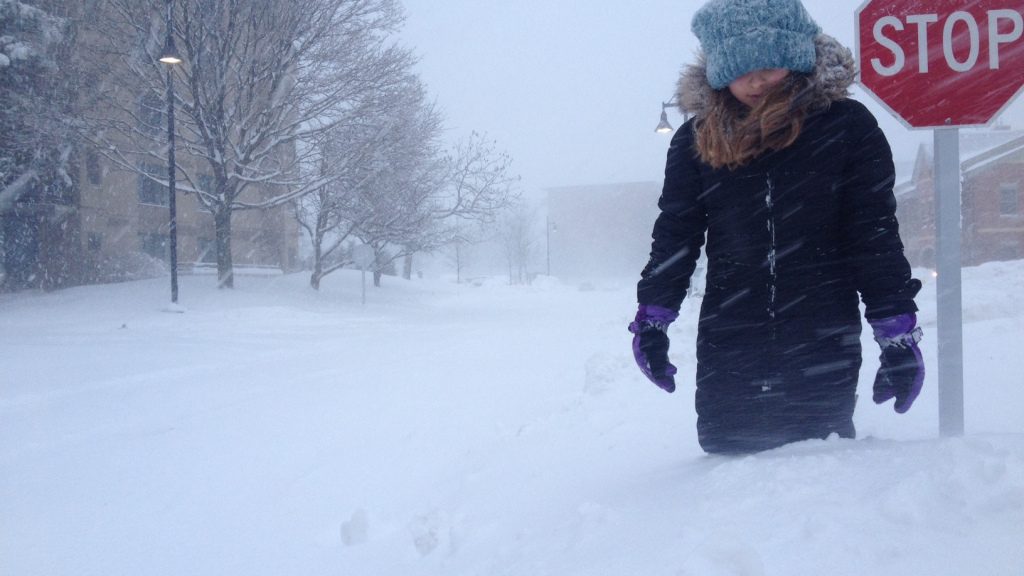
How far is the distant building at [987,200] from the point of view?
67.7ft

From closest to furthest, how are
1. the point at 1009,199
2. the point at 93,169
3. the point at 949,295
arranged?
the point at 949,295, the point at 1009,199, the point at 93,169

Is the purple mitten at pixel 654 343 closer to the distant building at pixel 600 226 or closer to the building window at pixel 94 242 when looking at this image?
the building window at pixel 94 242

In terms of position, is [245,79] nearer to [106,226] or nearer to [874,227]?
[106,226]

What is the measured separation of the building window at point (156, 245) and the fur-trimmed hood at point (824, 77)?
28408 millimetres

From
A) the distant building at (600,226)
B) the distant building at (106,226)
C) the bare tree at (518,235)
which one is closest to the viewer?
the distant building at (106,226)

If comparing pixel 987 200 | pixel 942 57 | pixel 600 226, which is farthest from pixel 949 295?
pixel 600 226

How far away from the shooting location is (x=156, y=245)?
27.4 meters

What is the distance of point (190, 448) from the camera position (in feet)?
17.3

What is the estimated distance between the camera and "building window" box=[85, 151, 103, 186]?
74.3ft

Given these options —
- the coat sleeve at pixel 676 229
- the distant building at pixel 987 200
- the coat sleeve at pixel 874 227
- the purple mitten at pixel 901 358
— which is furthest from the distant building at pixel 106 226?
the distant building at pixel 987 200

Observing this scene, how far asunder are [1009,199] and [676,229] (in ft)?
78.1

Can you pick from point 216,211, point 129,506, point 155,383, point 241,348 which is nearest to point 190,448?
point 129,506

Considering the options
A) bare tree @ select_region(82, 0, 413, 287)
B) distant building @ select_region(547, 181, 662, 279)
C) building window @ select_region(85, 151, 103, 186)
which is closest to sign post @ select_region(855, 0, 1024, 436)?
bare tree @ select_region(82, 0, 413, 287)

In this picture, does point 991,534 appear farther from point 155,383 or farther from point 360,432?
point 155,383
